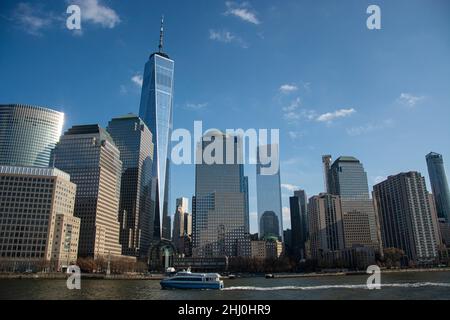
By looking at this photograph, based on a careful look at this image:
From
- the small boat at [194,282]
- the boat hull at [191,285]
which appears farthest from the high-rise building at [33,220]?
the small boat at [194,282]

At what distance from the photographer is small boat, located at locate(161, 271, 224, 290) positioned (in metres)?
86.8

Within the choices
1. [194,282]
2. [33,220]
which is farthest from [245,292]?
[33,220]

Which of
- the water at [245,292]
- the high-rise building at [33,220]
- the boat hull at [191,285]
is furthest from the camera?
the high-rise building at [33,220]

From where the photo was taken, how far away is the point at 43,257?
527 ft

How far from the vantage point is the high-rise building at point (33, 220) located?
16000cm

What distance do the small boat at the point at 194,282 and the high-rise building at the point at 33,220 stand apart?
91.2 metres

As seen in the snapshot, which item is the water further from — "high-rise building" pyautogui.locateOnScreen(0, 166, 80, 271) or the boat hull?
"high-rise building" pyautogui.locateOnScreen(0, 166, 80, 271)

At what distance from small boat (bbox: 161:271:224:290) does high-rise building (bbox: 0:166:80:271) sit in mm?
91170

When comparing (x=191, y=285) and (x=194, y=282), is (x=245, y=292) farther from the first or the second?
(x=191, y=285)

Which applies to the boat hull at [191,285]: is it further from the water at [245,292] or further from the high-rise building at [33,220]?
the high-rise building at [33,220]
